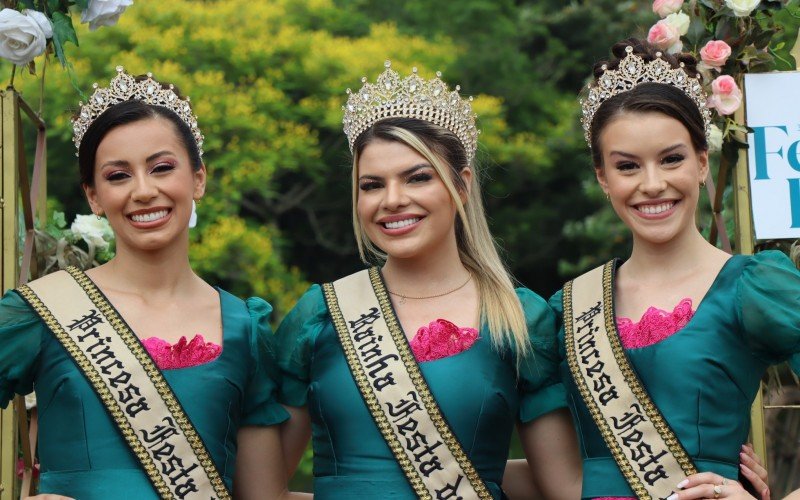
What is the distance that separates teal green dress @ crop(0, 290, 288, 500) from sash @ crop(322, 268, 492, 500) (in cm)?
41

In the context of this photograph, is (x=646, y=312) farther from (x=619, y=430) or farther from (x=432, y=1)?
(x=432, y=1)

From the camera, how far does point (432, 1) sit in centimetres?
1428

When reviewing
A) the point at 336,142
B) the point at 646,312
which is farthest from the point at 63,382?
the point at 336,142

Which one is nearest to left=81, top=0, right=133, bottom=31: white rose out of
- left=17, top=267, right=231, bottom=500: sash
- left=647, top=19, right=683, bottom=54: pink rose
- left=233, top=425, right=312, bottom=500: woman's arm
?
left=17, top=267, right=231, bottom=500: sash

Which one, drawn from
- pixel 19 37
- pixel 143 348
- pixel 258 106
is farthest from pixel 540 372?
pixel 258 106

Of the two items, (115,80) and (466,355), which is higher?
(115,80)

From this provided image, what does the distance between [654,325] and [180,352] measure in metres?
1.48

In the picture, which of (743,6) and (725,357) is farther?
(743,6)

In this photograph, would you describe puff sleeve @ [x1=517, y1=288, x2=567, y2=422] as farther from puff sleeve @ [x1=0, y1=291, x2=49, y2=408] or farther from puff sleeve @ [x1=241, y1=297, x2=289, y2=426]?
puff sleeve @ [x1=0, y1=291, x2=49, y2=408]

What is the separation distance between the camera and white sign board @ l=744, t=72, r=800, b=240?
4707 mm

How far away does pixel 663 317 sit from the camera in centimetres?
405

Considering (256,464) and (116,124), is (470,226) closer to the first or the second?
(256,464)

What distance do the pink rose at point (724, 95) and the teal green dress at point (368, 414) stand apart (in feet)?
3.31

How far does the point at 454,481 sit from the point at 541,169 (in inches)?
391
